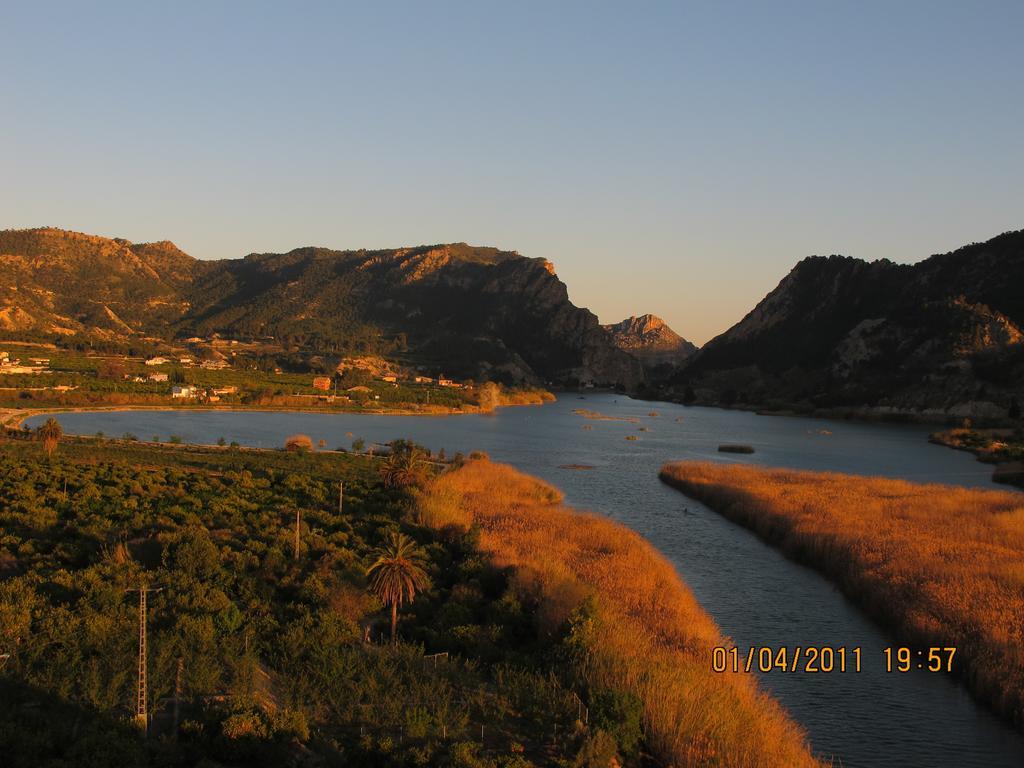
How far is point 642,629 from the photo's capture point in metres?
26.9

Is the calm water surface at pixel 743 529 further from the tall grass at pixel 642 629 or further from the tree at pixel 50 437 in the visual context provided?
the tree at pixel 50 437

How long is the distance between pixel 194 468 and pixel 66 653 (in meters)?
46.4

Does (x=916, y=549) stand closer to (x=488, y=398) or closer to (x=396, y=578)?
(x=396, y=578)

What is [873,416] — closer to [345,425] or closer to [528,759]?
[345,425]

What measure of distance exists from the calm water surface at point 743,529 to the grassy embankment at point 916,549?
3.42ft

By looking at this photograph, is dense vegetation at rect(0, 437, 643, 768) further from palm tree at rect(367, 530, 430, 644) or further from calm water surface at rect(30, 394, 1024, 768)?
calm water surface at rect(30, 394, 1024, 768)

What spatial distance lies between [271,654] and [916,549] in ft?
A: 93.5

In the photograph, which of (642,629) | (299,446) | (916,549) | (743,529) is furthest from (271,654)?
(299,446)

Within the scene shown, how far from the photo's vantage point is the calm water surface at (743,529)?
2248 centimetres

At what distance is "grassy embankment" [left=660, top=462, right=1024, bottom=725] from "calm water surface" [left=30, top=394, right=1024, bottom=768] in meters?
1.04

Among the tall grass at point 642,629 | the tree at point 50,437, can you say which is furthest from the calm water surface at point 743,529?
the tree at point 50,437

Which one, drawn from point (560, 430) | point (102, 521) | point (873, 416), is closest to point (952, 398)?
point (873, 416)

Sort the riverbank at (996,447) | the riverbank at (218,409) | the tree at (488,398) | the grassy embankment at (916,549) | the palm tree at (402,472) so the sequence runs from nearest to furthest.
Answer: the grassy embankment at (916,549), the palm tree at (402,472), the riverbank at (996,447), the riverbank at (218,409), the tree at (488,398)

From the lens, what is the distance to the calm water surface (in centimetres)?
2248
